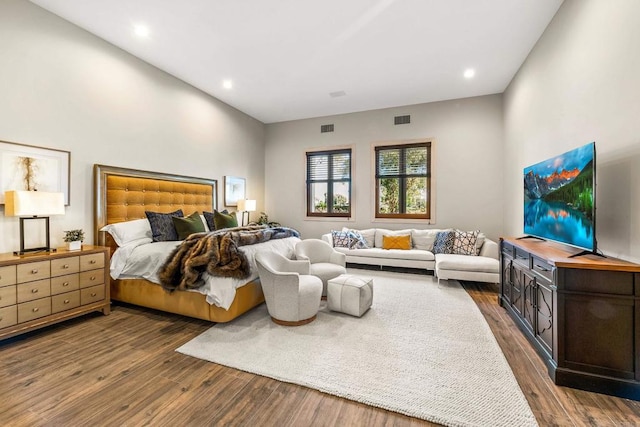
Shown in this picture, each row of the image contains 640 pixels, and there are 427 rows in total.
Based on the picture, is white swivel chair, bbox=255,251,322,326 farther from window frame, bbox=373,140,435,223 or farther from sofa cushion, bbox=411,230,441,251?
window frame, bbox=373,140,435,223

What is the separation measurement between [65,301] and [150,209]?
64.9 inches

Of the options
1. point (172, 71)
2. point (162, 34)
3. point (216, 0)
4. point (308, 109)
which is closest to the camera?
point (216, 0)

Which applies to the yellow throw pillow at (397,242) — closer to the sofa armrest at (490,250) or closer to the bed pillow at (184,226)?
the sofa armrest at (490,250)

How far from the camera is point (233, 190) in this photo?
5938 millimetres

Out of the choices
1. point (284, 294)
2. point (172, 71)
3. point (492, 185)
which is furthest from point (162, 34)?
point (492, 185)

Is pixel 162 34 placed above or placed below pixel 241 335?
above

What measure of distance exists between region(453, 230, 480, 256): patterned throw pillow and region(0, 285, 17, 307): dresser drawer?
223 inches

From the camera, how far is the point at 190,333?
2.76m

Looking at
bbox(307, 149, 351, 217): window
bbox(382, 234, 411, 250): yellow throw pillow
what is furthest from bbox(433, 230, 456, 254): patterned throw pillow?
bbox(307, 149, 351, 217): window

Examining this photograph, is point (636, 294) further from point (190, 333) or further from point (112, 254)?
point (112, 254)

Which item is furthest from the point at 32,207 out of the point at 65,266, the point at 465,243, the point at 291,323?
the point at 465,243

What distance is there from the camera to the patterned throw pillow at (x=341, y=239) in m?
5.56

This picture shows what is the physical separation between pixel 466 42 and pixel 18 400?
5.47 meters

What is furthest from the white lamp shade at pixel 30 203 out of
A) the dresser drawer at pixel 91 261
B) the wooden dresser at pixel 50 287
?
the dresser drawer at pixel 91 261
